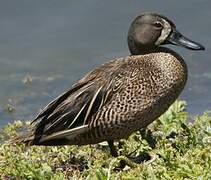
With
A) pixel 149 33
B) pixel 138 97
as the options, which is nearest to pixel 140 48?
pixel 149 33

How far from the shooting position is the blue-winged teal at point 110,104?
27.1 feet

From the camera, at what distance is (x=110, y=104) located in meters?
8.30

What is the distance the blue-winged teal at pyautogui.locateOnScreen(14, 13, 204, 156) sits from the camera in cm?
825

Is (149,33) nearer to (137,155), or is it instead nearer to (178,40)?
(178,40)

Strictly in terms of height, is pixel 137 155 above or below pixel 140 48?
below

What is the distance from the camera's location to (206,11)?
606 inches

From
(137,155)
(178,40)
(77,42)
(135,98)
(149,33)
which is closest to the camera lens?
(135,98)

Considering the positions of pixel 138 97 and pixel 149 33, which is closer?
pixel 138 97

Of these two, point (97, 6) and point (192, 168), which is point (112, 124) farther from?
point (97, 6)

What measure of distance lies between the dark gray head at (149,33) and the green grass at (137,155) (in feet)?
2.48

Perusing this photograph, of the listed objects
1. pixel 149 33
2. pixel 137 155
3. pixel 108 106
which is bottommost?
pixel 137 155

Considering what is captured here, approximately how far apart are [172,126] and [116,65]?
101 cm

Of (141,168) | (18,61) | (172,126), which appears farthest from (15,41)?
(141,168)

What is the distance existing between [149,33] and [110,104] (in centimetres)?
93
